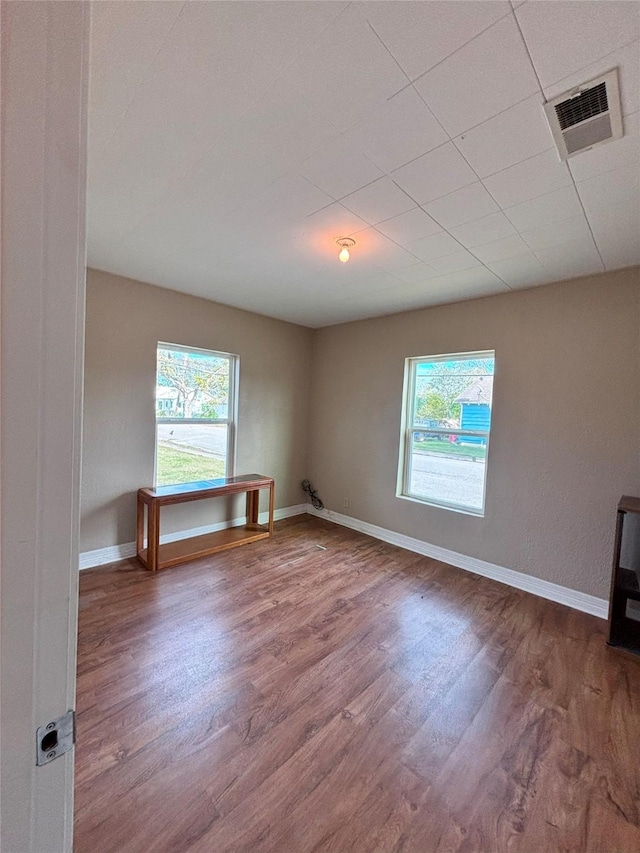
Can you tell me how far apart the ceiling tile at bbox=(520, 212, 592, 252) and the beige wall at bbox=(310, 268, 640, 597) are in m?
0.75

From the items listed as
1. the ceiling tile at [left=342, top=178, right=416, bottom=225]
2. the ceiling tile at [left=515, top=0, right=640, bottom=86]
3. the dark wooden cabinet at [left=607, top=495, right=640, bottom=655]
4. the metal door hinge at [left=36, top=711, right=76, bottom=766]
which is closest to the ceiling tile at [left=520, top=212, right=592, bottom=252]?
the ceiling tile at [left=342, top=178, right=416, bottom=225]

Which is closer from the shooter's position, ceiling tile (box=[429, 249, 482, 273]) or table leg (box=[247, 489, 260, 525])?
ceiling tile (box=[429, 249, 482, 273])

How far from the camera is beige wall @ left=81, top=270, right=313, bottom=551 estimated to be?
3.07m

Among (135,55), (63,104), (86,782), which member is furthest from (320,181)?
(86,782)

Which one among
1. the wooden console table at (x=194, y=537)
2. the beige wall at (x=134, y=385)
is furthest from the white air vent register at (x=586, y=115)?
the wooden console table at (x=194, y=537)

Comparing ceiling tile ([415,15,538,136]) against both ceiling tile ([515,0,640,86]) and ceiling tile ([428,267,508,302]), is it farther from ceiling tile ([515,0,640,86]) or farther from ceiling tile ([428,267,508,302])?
ceiling tile ([428,267,508,302])

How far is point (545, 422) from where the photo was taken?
2.95 metres

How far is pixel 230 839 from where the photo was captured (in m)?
1.20

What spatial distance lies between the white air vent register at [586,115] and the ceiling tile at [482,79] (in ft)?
0.49

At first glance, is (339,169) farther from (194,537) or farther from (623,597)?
(194,537)

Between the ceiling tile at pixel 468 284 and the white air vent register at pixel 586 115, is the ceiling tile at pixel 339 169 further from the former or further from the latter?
the ceiling tile at pixel 468 284

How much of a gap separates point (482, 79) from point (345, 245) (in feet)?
4.05

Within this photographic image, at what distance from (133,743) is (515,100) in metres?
2.99

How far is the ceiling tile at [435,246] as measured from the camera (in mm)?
2266
